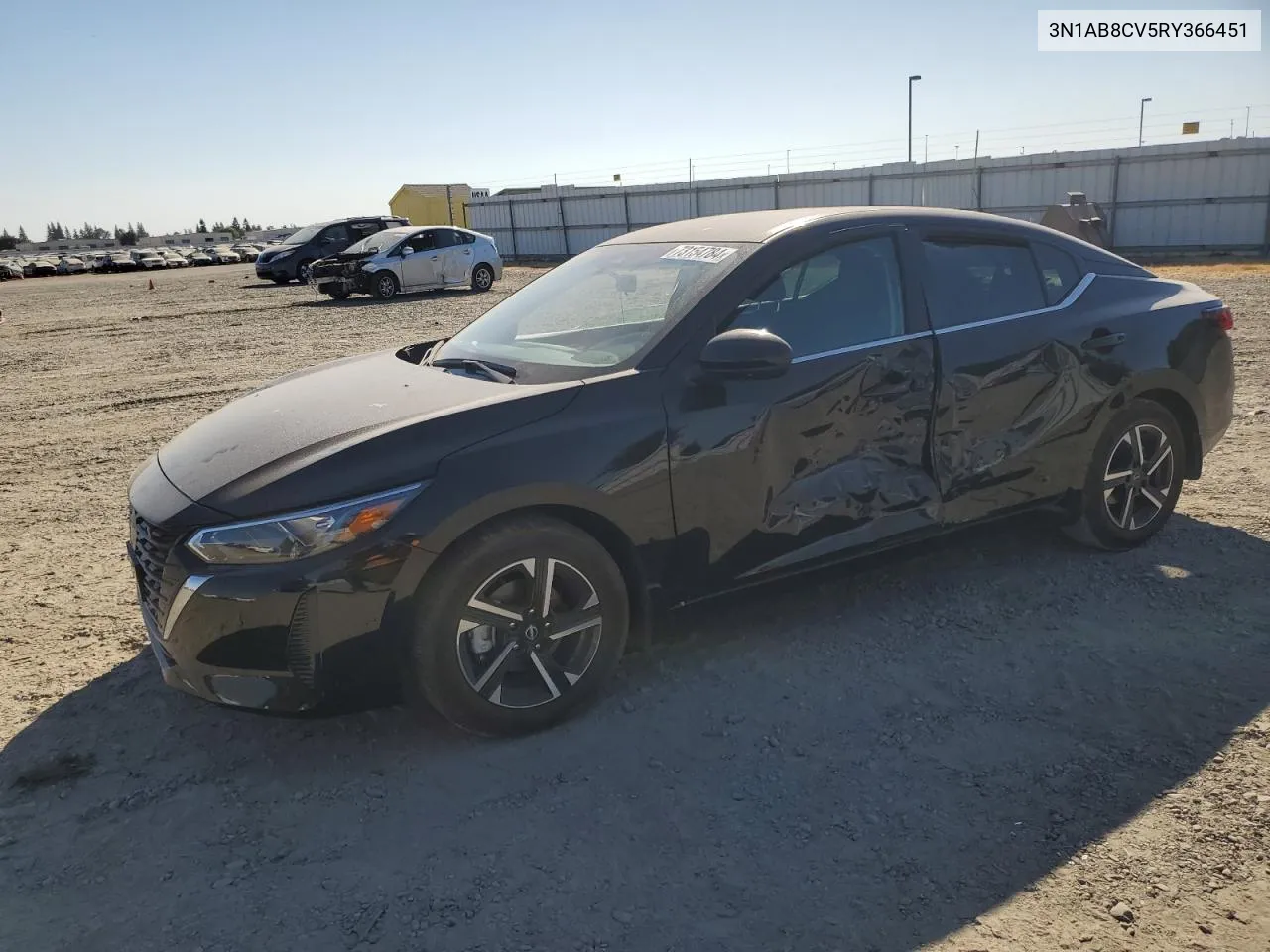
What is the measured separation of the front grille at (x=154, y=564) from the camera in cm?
316

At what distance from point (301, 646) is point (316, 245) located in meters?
26.5

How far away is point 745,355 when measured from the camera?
11.4 feet

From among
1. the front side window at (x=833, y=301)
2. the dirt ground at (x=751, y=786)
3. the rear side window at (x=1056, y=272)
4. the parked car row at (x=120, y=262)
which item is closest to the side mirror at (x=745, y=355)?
the front side window at (x=833, y=301)

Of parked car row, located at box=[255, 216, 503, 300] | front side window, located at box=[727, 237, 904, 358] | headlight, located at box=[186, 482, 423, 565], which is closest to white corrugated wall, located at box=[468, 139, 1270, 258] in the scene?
parked car row, located at box=[255, 216, 503, 300]

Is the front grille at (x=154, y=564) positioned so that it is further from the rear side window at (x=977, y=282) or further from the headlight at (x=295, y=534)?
the rear side window at (x=977, y=282)

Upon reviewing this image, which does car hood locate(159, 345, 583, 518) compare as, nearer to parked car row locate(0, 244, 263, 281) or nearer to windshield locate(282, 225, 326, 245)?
windshield locate(282, 225, 326, 245)

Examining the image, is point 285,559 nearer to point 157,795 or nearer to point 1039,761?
point 157,795

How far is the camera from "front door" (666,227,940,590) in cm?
357

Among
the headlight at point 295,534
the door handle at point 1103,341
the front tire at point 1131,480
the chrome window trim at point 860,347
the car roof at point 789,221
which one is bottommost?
the front tire at point 1131,480

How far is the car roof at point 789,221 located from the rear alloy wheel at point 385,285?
57.5 ft

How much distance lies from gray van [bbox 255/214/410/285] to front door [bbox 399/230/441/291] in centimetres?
550

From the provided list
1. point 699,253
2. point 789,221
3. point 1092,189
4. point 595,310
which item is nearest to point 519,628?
point 595,310

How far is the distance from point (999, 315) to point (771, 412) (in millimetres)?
1310

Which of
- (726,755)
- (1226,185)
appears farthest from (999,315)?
(1226,185)
